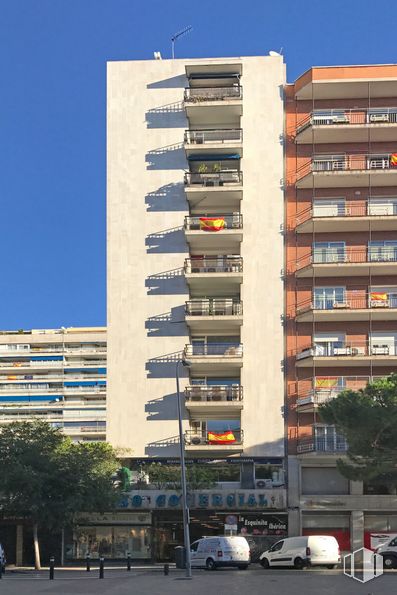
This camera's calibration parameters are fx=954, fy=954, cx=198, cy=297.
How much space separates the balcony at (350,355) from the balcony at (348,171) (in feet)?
31.3

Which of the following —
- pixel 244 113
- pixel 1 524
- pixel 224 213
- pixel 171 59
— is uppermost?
pixel 171 59

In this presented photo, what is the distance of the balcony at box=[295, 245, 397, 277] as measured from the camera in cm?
5538

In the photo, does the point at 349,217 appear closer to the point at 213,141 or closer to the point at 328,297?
the point at 328,297

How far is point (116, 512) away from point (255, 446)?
880cm

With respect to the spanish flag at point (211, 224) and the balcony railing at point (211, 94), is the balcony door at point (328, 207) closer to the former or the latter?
the spanish flag at point (211, 224)

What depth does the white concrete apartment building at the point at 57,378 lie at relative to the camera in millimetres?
103188

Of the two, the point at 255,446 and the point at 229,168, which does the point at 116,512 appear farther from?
the point at 229,168

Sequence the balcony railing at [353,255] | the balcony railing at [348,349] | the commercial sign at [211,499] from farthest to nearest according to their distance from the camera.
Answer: the balcony railing at [353,255] < the balcony railing at [348,349] < the commercial sign at [211,499]

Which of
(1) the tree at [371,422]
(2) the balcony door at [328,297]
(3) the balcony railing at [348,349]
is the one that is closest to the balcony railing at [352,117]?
(2) the balcony door at [328,297]

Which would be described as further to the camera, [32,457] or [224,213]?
[224,213]

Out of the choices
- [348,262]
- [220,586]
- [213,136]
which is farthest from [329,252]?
[220,586]

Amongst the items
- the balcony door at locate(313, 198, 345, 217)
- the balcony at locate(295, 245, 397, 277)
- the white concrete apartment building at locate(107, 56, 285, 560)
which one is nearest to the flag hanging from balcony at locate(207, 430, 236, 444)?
the white concrete apartment building at locate(107, 56, 285, 560)

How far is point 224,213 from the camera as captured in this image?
58750 mm

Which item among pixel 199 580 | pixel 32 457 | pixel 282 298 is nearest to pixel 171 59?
pixel 282 298
